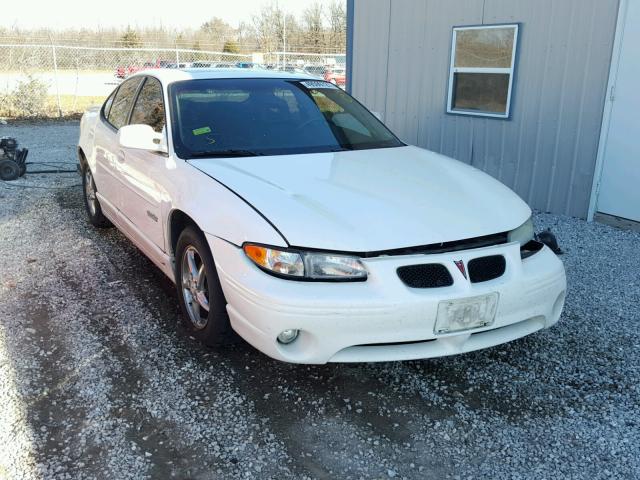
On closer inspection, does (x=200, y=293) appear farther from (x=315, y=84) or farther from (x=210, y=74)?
(x=315, y=84)

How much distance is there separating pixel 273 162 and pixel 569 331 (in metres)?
2.20

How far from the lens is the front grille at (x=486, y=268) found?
2.95 meters

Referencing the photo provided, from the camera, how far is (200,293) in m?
3.50

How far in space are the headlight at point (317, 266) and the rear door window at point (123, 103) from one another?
9.10 ft

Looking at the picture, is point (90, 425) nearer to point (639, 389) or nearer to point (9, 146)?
point (639, 389)

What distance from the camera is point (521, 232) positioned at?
3.34m

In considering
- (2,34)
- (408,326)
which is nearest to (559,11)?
(408,326)

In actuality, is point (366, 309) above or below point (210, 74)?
below

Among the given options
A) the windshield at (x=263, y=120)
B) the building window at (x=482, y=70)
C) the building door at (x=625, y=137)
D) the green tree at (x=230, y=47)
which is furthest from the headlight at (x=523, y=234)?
the green tree at (x=230, y=47)

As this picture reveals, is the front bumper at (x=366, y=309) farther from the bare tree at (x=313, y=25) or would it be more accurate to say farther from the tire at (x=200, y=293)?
the bare tree at (x=313, y=25)

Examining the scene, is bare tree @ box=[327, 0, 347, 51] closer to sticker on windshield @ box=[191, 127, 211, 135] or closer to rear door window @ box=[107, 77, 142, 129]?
rear door window @ box=[107, 77, 142, 129]

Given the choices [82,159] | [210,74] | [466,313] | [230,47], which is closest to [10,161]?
[82,159]

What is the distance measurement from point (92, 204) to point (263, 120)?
2.61 metres

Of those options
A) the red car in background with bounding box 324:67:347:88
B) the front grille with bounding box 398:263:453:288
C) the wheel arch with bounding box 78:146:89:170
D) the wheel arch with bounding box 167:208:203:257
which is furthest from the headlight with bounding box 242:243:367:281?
the red car in background with bounding box 324:67:347:88
